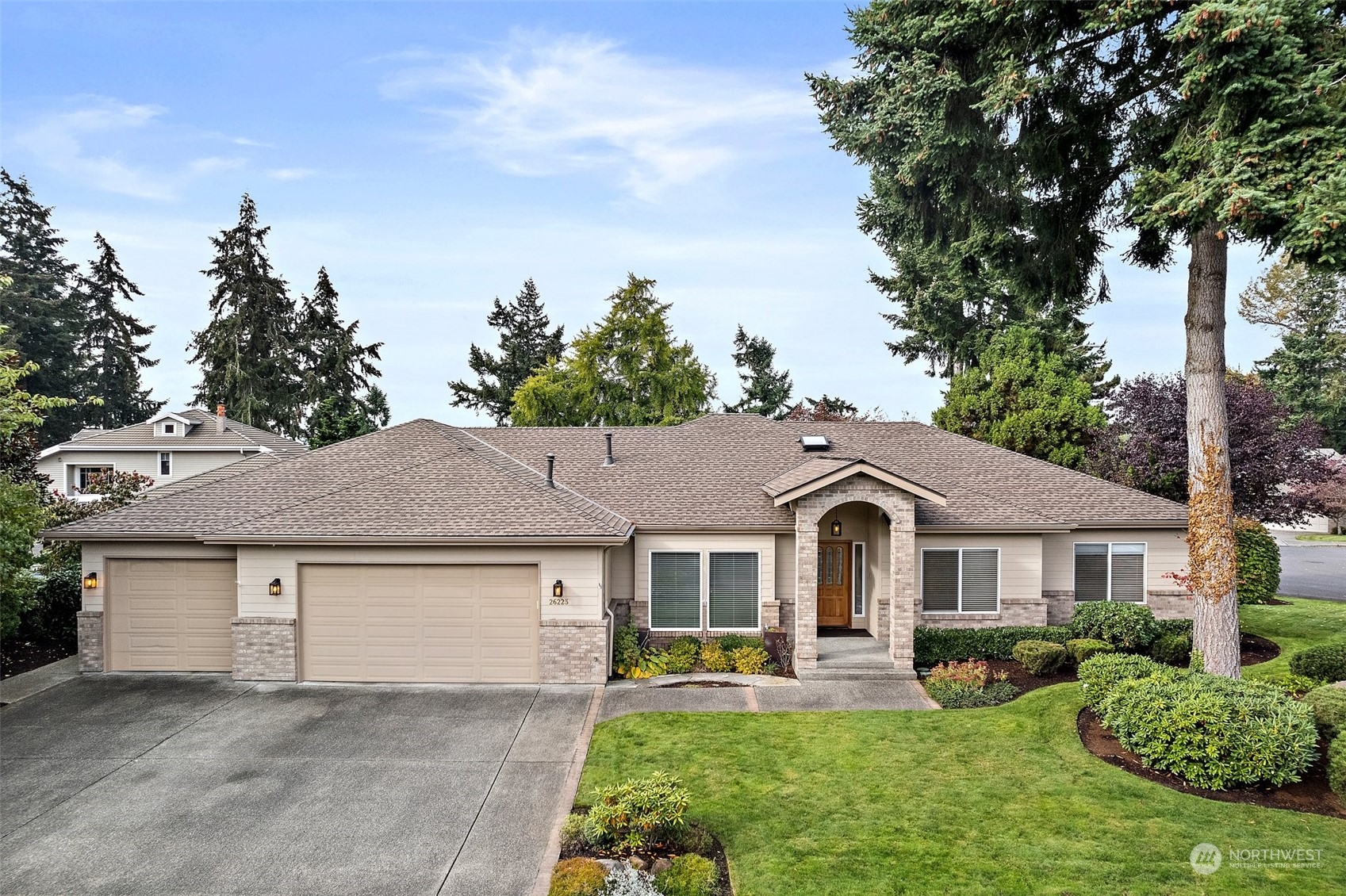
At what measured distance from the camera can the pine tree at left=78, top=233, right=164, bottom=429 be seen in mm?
47875

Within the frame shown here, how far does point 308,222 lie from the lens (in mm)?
A: 21000

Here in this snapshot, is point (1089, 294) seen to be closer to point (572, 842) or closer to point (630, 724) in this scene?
point (630, 724)

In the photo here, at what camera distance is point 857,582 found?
15.3 metres

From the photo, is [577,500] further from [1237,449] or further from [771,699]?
[1237,449]

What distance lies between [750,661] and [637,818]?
6.60 metres

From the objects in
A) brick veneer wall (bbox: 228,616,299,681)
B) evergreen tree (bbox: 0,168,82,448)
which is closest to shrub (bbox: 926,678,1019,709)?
brick veneer wall (bbox: 228,616,299,681)

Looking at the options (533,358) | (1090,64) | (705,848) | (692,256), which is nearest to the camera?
(705,848)

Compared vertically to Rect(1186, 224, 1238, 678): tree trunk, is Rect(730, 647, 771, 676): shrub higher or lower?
lower

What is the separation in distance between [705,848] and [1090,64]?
1279 centimetres

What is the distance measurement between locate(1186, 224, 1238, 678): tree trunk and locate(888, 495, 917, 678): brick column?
4279 millimetres

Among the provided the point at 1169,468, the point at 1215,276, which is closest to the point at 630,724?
the point at 1215,276

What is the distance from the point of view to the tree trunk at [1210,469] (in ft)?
33.7

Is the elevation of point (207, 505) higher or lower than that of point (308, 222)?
lower

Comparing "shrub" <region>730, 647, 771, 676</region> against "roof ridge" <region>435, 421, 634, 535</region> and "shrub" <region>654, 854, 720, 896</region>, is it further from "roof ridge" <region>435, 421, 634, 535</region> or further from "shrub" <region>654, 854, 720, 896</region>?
"shrub" <region>654, 854, 720, 896</region>
